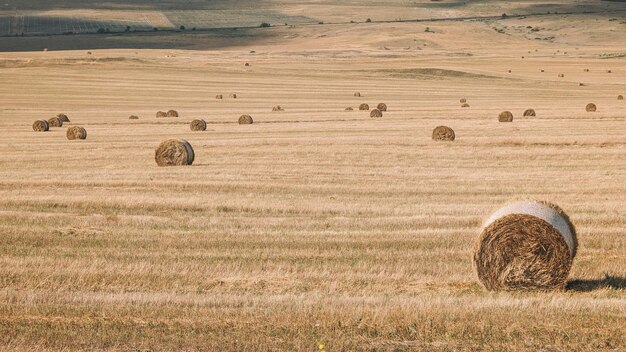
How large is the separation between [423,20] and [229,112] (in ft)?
412

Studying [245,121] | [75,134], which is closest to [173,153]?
[75,134]

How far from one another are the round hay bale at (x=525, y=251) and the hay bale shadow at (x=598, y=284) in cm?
53

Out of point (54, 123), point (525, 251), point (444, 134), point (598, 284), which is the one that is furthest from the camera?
point (54, 123)

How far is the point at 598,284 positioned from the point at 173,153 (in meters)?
15.8

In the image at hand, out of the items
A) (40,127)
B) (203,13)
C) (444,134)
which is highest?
(203,13)

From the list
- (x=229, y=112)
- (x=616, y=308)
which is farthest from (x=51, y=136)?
(x=616, y=308)

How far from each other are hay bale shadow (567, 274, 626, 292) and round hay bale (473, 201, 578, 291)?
1.74 ft

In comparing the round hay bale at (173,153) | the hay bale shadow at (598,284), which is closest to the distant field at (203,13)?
the round hay bale at (173,153)

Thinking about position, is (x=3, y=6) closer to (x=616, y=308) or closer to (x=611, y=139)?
(x=611, y=139)

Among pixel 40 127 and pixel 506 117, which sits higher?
pixel 506 117

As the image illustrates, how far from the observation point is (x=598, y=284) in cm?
1328

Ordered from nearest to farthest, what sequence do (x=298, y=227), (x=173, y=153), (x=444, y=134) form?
(x=298, y=227) → (x=173, y=153) → (x=444, y=134)

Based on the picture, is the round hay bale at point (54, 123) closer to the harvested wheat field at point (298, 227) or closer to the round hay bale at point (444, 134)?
the harvested wheat field at point (298, 227)

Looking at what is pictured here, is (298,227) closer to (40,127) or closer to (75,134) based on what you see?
(75,134)
